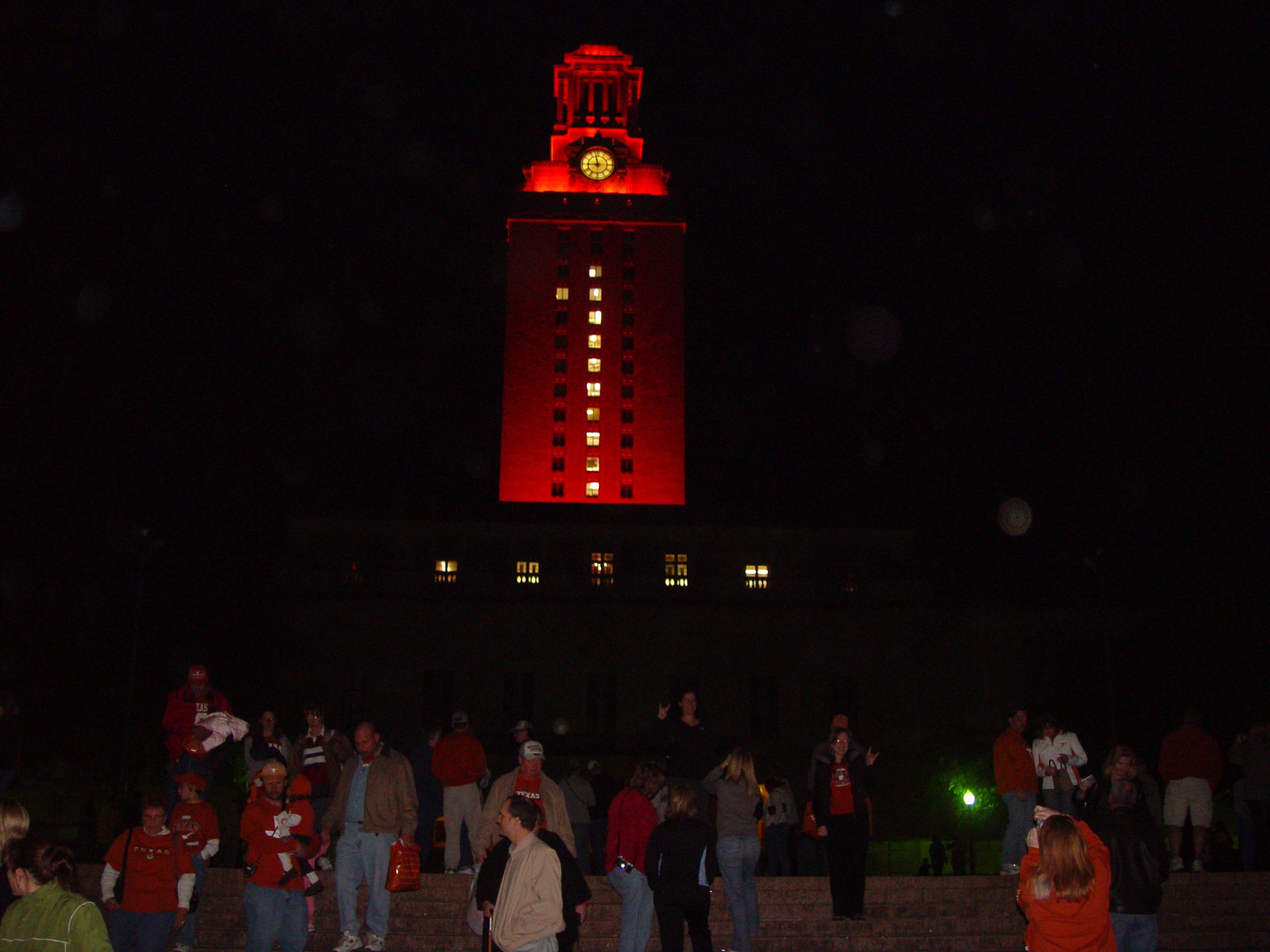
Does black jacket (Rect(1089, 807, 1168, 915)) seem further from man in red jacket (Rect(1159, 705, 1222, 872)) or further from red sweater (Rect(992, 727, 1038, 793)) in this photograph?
man in red jacket (Rect(1159, 705, 1222, 872))

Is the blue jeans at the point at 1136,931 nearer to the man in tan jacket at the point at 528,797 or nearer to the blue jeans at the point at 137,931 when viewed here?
the man in tan jacket at the point at 528,797

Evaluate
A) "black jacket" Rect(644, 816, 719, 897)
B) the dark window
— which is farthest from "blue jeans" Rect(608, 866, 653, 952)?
the dark window

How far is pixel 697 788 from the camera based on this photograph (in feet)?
31.1

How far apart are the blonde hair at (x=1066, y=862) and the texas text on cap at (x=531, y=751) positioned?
12.8 feet

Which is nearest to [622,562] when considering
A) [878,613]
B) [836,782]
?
[878,613]

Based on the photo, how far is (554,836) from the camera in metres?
6.74

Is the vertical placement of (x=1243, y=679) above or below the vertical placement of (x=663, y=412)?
below

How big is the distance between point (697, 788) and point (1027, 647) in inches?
1179

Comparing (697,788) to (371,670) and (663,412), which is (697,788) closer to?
(371,670)

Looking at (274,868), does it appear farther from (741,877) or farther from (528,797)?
(741,877)

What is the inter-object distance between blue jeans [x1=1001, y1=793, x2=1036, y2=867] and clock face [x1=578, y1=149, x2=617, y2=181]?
5394 centimetres

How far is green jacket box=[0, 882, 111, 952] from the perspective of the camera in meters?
5.62

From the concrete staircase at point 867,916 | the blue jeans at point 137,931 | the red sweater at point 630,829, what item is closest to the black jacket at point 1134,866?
the red sweater at point 630,829

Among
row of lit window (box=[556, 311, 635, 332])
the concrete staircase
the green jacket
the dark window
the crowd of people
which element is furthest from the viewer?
row of lit window (box=[556, 311, 635, 332])
